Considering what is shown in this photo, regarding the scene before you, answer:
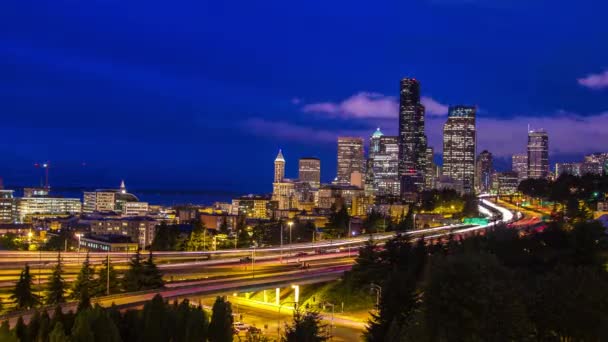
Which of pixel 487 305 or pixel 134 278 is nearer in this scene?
pixel 487 305

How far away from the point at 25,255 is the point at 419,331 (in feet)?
114

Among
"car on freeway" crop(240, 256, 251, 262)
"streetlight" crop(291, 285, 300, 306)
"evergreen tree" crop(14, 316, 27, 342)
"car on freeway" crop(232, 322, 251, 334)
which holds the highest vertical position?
"evergreen tree" crop(14, 316, 27, 342)

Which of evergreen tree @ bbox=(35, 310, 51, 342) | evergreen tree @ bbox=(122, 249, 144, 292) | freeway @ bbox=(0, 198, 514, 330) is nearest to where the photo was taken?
evergreen tree @ bbox=(35, 310, 51, 342)

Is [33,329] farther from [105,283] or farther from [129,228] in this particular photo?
[129,228]

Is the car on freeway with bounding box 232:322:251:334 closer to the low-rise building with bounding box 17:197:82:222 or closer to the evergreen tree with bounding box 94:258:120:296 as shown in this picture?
the evergreen tree with bounding box 94:258:120:296

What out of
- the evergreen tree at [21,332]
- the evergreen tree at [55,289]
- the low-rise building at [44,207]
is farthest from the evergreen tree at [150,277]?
the low-rise building at [44,207]

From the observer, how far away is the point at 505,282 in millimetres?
22578

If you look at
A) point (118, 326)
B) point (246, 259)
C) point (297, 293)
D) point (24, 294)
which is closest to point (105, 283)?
point (24, 294)

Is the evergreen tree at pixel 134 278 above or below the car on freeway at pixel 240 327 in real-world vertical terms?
above

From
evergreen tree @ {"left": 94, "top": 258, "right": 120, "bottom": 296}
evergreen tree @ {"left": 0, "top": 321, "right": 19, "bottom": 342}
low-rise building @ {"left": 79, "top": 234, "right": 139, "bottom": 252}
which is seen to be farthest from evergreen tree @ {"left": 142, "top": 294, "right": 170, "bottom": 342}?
low-rise building @ {"left": 79, "top": 234, "right": 139, "bottom": 252}

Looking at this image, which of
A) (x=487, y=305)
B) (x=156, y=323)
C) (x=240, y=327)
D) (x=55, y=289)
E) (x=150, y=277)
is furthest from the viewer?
(x=150, y=277)

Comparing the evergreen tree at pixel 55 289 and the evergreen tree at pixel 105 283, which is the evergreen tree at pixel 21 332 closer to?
the evergreen tree at pixel 55 289

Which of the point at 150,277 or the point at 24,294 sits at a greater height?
the point at 150,277

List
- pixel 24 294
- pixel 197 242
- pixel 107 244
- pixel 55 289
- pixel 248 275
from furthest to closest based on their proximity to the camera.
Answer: pixel 107 244 → pixel 197 242 → pixel 248 275 → pixel 55 289 → pixel 24 294
